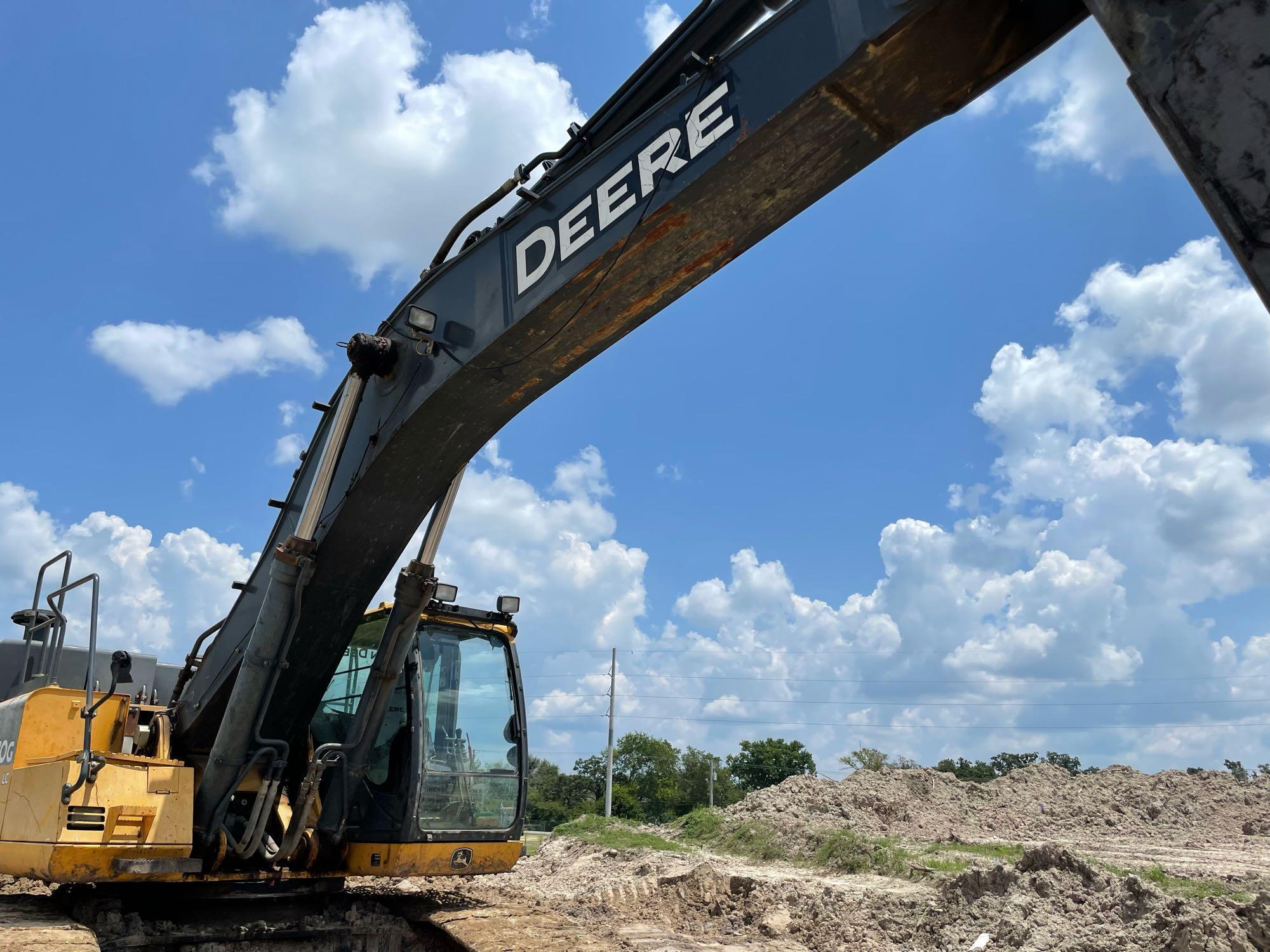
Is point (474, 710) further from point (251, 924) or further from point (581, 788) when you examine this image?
point (581, 788)

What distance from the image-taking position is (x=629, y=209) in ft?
11.9

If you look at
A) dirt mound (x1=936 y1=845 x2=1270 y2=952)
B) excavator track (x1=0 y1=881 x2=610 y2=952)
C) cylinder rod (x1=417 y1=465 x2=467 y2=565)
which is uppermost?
cylinder rod (x1=417 y1=465 x2=467 y2=565)

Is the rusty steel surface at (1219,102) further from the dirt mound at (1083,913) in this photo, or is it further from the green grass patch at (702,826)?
the green grass patch at (702,826)

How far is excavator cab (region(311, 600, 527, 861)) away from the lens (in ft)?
20.6

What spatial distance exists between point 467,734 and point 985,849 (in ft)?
29.4

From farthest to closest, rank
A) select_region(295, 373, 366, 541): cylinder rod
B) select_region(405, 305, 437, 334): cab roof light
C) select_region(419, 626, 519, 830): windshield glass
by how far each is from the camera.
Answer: select_region(419, 626, 519, 830): windshield glass → select_region(295, 373, 366, 541): cylinder rod → select_region(405, 305, 437, 334): cab roof light

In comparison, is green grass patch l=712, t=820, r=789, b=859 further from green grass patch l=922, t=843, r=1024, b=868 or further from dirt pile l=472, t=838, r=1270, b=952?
dirt pile l=472, t=838, r=1270, b=952

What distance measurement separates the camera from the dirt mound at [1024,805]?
16500 millimetres

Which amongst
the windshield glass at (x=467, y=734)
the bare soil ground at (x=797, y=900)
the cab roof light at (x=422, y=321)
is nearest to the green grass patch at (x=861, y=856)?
the bare soil ground at (x=797, y=900)

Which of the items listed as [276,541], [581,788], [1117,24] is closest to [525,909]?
[276,541]

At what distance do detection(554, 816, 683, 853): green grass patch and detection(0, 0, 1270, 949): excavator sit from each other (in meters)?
8.09

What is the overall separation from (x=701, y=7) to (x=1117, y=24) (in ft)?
7.29

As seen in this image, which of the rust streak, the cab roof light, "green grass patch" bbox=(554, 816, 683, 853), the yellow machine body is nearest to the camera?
the rust streak

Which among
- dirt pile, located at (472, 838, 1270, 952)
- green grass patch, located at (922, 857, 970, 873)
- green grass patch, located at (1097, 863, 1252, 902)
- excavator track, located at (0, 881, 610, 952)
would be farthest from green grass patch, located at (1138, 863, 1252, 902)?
excavator track, located at (0, 881, 610, 952)
